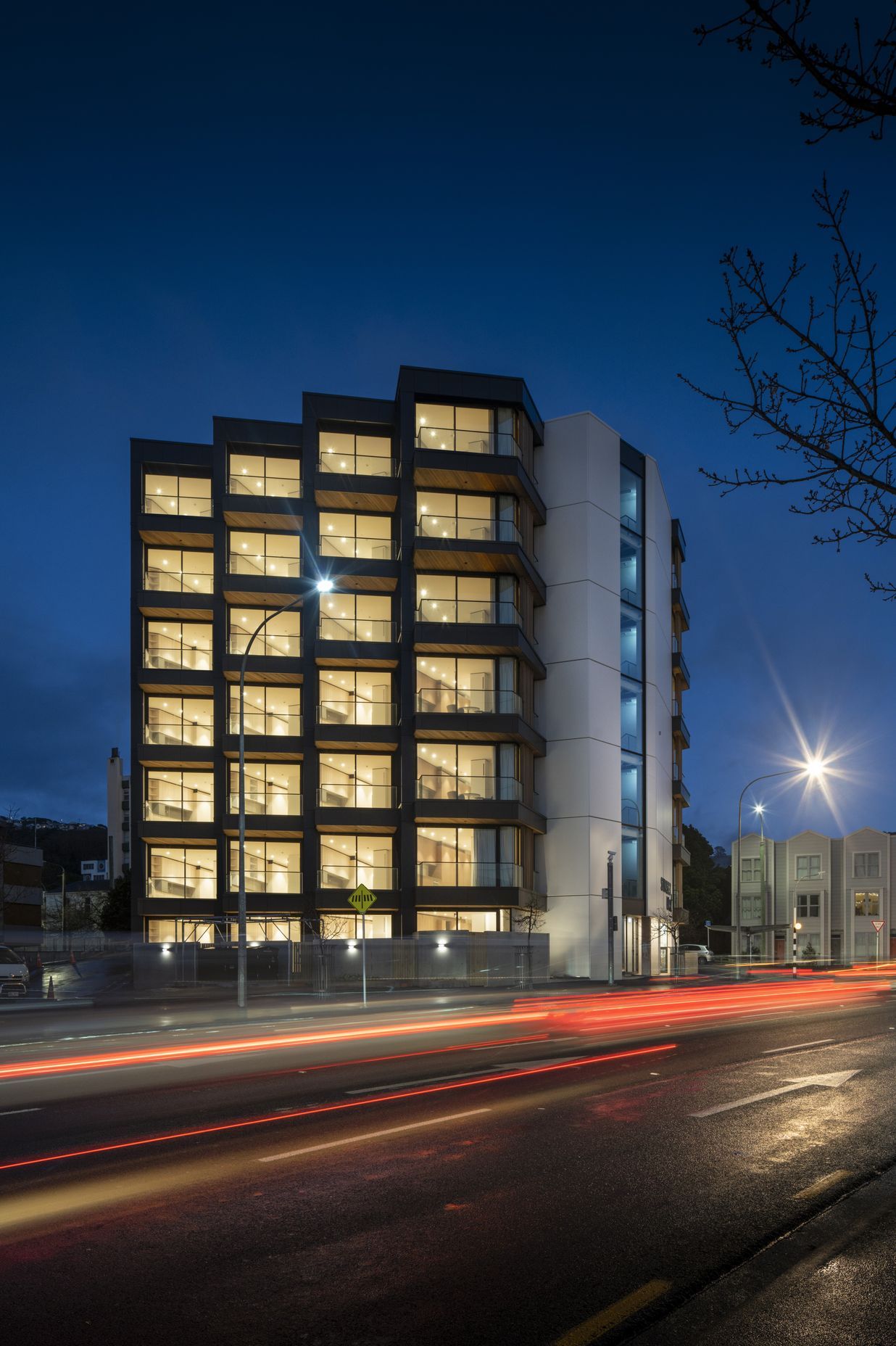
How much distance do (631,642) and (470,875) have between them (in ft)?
48.5

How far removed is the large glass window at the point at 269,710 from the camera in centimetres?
4922

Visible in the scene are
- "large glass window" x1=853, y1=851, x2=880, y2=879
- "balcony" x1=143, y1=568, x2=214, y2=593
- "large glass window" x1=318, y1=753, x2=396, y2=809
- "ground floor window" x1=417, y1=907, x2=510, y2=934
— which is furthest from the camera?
"large glass window" x1=853, y1=851, x2=880, y2=879

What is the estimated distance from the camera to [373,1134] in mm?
10398

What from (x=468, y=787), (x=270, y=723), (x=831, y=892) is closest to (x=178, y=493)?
(x=270, y=723)

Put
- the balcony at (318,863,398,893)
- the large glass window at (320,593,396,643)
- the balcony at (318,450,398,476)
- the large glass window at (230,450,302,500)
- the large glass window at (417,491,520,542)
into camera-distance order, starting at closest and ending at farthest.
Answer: the balcony at (318,863,398,893)
the large glass window at (417,491,520,542)
the large glass window at (320,593,396,643)
the balcony at (318,450,398,476)
the large glass window at (230,450,302,500)

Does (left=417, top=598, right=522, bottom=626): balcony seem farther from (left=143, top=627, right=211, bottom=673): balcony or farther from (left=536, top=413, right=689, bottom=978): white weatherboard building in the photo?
(left=143, top=627, right=211, bottom=673): balcony

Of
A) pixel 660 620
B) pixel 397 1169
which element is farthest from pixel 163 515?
pixel 397 1169

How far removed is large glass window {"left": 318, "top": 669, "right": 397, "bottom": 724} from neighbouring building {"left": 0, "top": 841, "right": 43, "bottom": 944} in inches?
1524

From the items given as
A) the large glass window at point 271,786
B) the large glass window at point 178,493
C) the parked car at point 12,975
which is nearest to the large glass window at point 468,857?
the large glass window at point 271,786

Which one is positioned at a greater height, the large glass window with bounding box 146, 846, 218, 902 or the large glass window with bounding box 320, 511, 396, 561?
the large glass window with bounding box 320, 511, 396, 561

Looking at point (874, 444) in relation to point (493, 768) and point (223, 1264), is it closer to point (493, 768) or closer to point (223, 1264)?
point (223, 1264)

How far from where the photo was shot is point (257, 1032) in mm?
20516

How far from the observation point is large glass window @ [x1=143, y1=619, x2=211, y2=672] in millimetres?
51062

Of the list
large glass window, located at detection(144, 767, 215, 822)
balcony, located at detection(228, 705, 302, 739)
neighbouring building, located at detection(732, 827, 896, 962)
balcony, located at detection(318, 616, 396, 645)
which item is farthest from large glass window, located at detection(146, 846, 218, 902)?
neighbouring building, located at detection(732, 827, 896, 962)
